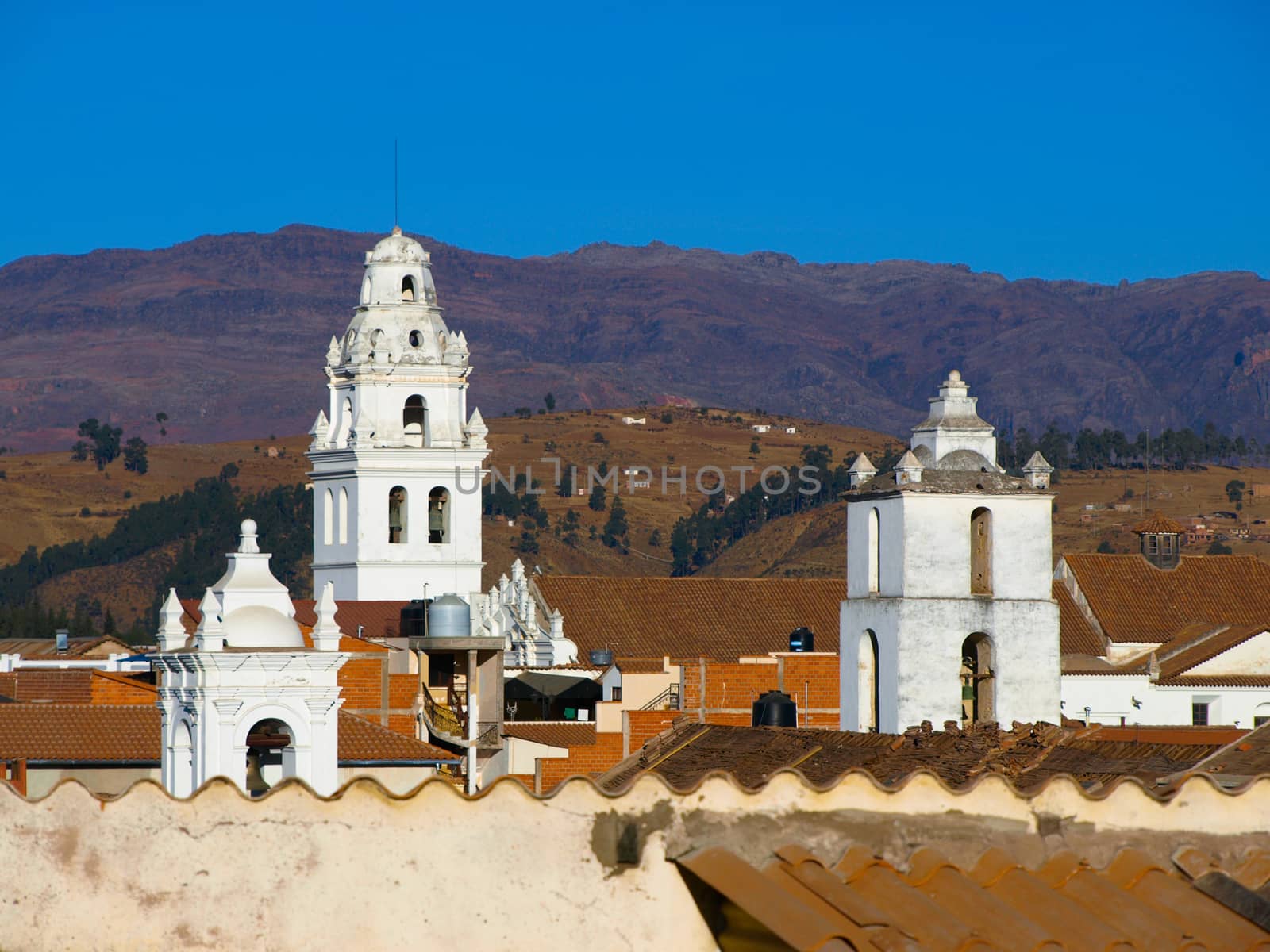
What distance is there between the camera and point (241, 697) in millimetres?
21359

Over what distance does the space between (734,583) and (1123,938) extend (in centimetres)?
4890

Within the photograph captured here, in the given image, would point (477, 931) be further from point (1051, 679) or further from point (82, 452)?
point (82, 452)

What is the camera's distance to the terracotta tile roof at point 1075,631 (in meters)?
57.8

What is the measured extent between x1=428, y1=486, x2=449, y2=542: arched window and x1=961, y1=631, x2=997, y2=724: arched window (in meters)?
33.9

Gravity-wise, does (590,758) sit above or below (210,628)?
below

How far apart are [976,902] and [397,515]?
52934 millimetres

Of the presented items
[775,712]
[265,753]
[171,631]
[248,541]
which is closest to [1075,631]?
[775,712]

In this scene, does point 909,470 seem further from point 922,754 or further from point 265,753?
point 922,754

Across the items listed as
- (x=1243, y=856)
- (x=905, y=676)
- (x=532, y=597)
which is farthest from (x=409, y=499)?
(x=1243, y=856)

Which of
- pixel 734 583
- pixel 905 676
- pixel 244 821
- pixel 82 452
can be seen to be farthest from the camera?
pixel 82 452

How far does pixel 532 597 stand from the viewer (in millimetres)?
56938

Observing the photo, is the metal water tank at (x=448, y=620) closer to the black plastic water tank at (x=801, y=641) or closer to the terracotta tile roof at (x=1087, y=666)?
the black plastic water tank at (x=801, y=641)

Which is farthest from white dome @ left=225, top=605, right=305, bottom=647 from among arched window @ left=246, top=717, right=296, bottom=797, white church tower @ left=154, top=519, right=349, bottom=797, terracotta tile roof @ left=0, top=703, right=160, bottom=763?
terracotta tile roof @ left=0, top=703, right=160, bottom=763

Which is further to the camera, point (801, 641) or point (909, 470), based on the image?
point (801, 641)
